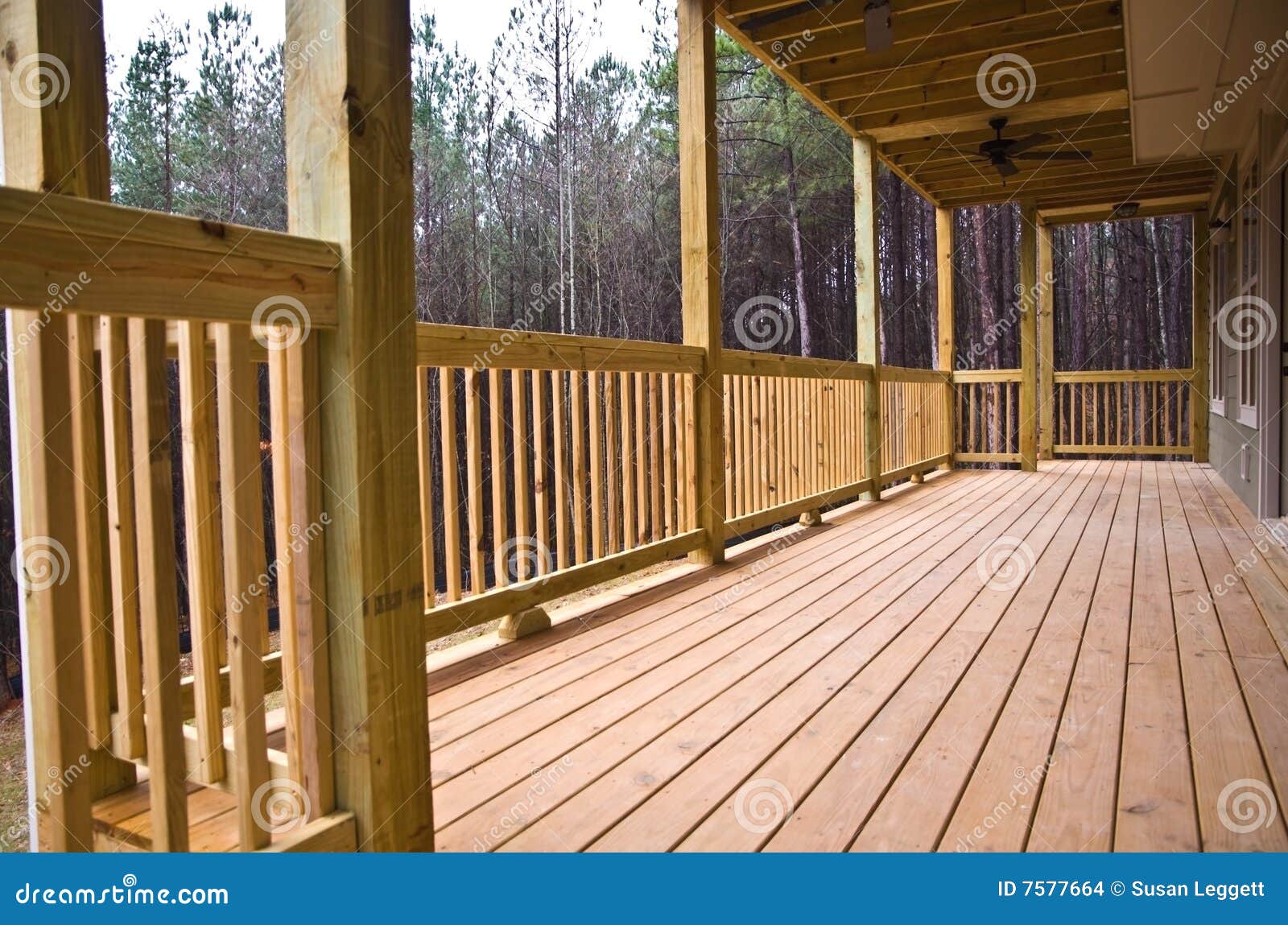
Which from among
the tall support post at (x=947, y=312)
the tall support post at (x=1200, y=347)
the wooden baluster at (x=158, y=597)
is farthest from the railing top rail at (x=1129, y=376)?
the wooden baluster at (x=158, y=597)

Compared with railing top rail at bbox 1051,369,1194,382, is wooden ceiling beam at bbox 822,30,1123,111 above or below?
→ above

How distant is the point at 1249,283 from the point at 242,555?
6121 millimetres

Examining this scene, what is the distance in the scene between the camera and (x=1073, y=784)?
64.8 inches

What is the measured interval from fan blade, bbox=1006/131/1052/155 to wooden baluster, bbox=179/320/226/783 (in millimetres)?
5940

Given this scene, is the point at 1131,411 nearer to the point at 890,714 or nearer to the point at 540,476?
the point at 540,476

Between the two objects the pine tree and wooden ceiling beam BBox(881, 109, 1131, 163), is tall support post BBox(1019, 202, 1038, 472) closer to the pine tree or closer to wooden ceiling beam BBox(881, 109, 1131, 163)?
wooden ceiling beam BBox(881, 109, 1131, 163)

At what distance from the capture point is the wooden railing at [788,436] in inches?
173

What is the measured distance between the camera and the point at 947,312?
27.2 ft

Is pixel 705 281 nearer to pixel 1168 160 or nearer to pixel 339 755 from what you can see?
pixel 339 755

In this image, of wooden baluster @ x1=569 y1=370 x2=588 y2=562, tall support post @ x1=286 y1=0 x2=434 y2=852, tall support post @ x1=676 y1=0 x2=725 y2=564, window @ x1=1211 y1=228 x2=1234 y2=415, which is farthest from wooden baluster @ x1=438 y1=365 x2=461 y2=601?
window @ x1=1211 y1=228 x2=1234 y2=415

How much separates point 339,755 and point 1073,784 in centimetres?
135

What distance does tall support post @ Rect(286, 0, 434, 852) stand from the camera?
1235mm

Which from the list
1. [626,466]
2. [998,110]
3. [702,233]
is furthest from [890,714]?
[998,110]
